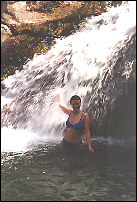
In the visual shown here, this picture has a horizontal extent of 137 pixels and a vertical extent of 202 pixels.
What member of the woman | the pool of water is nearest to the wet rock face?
the pool of water

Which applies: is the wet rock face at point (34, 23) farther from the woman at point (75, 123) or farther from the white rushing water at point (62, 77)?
the woman at point (75, 123)

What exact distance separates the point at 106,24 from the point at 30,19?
356 centimetres

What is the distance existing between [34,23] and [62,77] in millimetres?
3691

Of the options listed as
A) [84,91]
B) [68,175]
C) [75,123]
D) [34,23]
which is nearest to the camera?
[68,175]

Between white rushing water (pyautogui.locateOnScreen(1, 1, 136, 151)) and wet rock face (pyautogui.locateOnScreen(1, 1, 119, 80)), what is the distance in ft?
5.82

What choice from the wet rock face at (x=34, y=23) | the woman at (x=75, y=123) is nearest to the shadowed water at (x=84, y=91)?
the woman at (x=75, y=123)

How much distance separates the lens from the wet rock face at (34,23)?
11.6 meters

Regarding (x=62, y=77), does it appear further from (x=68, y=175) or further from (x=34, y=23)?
(x=68, y=175)

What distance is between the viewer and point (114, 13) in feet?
33.3

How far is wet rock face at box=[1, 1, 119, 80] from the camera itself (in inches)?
456

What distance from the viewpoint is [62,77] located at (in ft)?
31.0

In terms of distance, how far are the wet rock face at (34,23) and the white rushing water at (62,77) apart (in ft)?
5.82

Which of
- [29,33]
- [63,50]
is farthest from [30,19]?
[63,50]

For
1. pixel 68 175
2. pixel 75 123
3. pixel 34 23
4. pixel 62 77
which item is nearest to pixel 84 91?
pixel 62 77
